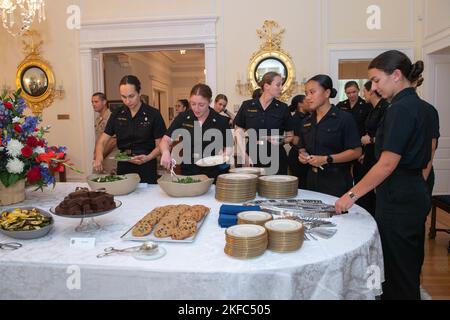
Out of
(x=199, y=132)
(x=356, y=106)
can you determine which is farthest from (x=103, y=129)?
(x=356, y=106)

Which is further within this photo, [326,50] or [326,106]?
[326,50]

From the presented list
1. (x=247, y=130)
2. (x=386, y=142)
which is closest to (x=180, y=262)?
(x=386, y=142)

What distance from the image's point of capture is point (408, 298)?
71.3 inches

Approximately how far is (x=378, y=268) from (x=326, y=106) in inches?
55.0

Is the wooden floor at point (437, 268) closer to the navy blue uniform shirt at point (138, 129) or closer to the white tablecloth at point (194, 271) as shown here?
the white tablecloth at point (194, 271)

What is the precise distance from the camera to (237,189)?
2041 mm

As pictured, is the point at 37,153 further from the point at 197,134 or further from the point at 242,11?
the point at 242,11

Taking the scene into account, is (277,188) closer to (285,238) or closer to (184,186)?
(184,186)

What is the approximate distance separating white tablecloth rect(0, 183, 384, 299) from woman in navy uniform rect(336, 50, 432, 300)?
11.5 inches

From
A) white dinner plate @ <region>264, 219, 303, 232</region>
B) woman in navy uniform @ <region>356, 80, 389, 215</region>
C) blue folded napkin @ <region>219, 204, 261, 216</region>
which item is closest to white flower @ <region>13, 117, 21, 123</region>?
blue folded napkin @ <region>219, 204, 261, 216</region>

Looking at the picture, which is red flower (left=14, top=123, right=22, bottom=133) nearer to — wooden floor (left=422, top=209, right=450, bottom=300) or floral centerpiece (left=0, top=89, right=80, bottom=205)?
floral centerpiece (left=0, top=89, right=80, bottom=205)

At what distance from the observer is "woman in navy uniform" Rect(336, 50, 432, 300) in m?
1.72

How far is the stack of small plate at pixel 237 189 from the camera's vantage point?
2.04m

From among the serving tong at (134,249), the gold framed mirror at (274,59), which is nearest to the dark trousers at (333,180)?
the serving tong at (134,249)
